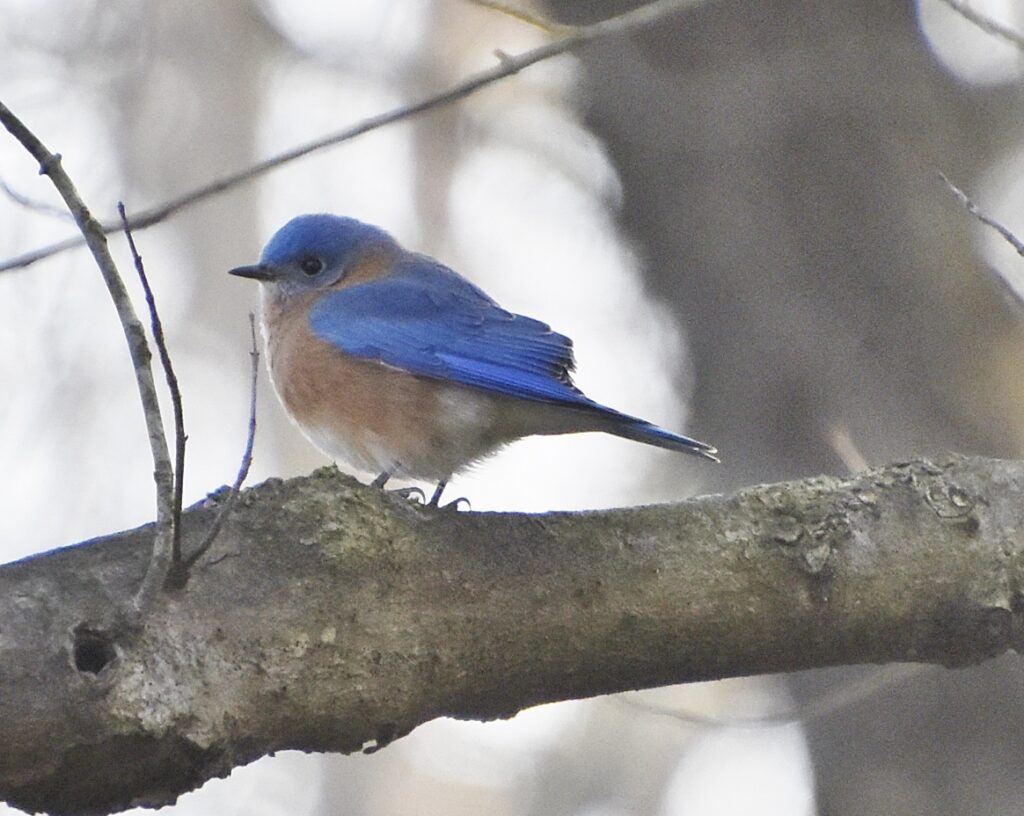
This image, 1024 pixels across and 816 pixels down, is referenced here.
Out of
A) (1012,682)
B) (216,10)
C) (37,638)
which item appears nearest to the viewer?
(37,638)

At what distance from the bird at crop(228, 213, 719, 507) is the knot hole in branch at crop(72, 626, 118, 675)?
1.52m

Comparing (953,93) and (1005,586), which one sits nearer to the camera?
(1005,586)

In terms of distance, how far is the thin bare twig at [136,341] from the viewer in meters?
1.83

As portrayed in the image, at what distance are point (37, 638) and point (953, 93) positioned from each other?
3.58 meters

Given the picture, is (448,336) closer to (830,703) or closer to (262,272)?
(262,272)

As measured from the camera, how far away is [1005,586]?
242 centimetres

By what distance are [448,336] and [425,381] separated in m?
0.18

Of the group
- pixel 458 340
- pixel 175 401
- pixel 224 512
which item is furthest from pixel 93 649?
pixel 458 340

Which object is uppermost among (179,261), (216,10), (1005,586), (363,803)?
(216,10)

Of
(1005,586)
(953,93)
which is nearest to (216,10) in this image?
(953,93)

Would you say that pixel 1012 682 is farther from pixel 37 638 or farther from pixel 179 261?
pixel 179 261

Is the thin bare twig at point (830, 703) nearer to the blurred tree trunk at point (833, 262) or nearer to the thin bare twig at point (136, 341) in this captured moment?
the blurred tree trunk at point (833, 262)

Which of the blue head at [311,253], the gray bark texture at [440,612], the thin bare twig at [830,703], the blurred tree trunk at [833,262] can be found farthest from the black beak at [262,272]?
the gray bark texture at [440,612]

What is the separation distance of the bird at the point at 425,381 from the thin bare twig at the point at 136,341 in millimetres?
1458
